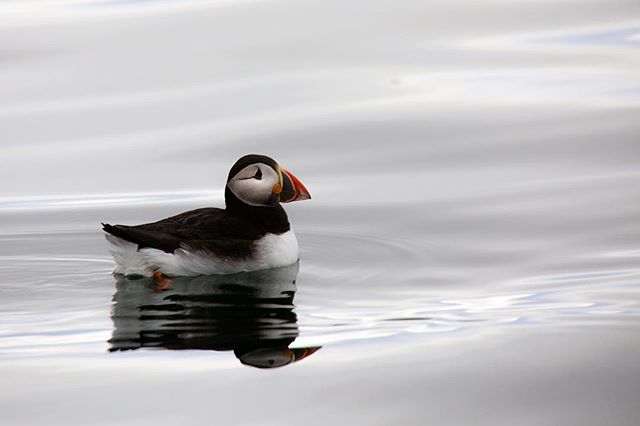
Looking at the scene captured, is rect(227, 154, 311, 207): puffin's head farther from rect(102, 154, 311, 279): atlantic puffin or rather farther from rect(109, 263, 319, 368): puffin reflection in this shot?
rect(109, 263, 319, 368): puffin reflection

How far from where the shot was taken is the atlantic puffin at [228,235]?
8766 millimetres

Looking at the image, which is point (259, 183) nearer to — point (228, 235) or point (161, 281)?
point (228, 235)

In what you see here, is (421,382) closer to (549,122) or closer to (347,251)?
(347,251)

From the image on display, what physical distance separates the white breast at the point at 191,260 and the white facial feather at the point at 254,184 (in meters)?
0.37

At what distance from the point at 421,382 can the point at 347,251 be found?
3.32 meters

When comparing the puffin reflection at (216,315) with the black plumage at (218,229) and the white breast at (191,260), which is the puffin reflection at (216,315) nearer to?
the white breast at (191,260)

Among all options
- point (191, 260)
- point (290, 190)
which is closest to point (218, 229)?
point (191, 260)

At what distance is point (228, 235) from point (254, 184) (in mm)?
536

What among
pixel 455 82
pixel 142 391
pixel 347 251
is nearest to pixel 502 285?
pixel 347 251

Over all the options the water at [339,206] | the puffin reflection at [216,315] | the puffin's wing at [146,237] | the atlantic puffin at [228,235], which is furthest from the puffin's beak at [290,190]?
the puffin's wing at [146,237]

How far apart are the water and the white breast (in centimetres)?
11

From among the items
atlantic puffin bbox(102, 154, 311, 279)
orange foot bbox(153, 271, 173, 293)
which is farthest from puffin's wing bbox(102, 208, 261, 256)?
orange foot bbox(153, 271, 173, 293)

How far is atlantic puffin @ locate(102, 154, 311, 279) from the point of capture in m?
8.77

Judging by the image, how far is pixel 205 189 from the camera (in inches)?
463
